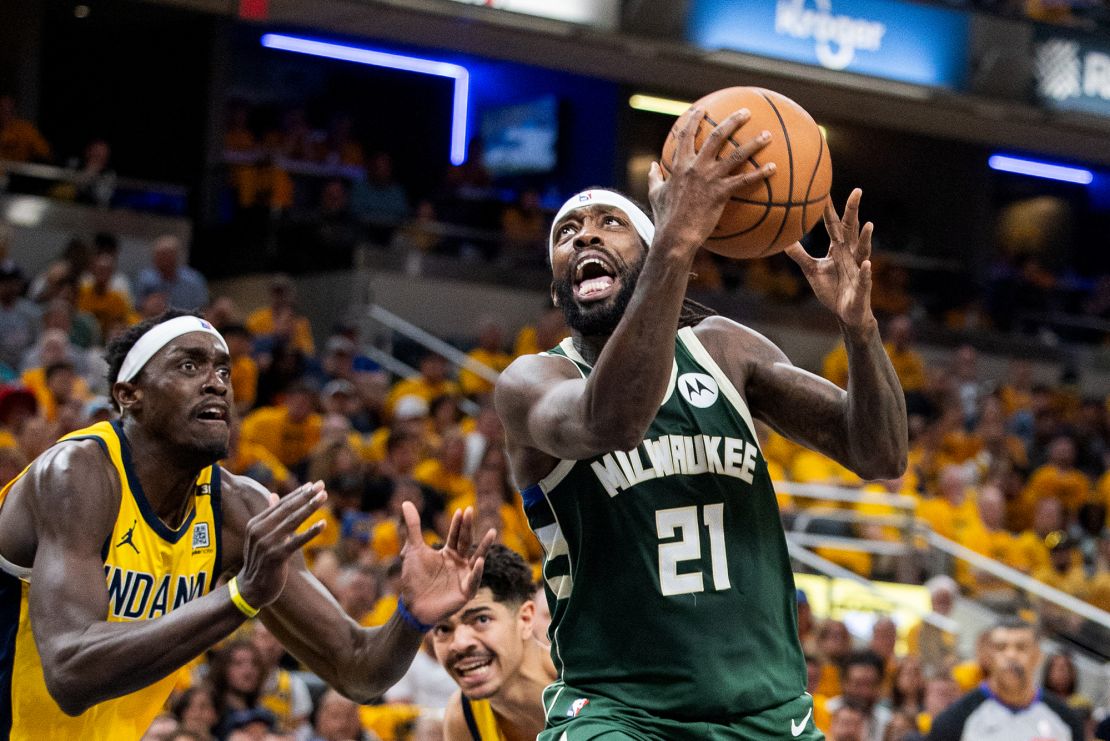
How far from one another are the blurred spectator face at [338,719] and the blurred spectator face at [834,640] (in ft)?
11.1

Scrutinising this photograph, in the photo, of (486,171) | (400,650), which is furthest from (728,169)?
(486,171)

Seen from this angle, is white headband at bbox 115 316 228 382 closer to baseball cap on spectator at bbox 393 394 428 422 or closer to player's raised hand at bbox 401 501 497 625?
player's raised hand at bbox 401 501 497 625

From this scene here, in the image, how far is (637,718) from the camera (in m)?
3.48

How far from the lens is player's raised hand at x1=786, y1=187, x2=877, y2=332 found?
364 cm

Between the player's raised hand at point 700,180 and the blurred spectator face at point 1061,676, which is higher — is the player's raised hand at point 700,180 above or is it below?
above

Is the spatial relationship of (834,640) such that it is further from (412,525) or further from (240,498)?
(412,525)

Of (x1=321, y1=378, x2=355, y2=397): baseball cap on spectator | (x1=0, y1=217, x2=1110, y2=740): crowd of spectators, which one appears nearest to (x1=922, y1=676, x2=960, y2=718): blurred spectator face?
(x1=0, y1=217, x2=1110, y2=740): crowd of spectators

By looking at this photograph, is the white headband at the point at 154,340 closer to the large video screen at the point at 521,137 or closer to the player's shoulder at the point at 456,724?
the player's shoulder at the point at 456,724

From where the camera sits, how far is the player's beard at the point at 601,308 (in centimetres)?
361

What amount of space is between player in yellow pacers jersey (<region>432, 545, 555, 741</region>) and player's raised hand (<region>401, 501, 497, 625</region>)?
833mm

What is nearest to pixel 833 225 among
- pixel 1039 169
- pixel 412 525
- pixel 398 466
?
pixel 412 525

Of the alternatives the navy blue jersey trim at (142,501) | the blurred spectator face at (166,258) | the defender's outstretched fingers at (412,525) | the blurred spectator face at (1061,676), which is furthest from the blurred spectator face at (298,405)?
the defender's outstretched fingers at (412,525)

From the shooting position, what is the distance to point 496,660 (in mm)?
4879

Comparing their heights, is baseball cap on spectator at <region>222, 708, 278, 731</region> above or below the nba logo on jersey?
below
